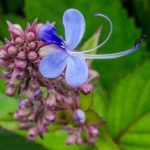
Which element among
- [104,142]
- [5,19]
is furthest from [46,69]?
[5,19]

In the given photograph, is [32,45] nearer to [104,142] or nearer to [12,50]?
[12,50]

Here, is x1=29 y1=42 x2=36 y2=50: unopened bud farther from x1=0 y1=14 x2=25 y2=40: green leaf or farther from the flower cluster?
x1=0 y1=14 x2=25 y2=40: green leaf

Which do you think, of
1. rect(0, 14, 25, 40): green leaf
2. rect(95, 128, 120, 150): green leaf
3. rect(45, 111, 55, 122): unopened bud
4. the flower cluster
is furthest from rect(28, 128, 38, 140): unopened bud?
rect(0, 14, 25, 40): green leaf

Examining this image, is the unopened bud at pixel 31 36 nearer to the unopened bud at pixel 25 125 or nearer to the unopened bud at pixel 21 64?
the unopened bud at pixel 21 64

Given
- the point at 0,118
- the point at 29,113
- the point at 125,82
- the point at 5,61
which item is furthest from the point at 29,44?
the point at 125,82

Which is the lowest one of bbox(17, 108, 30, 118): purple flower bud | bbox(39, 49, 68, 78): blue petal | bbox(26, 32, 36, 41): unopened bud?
bbox(17, 108, 30, 118): purple flower bud

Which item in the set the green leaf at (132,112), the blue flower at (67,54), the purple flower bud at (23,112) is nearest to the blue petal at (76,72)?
the blue flower at (67,54)
